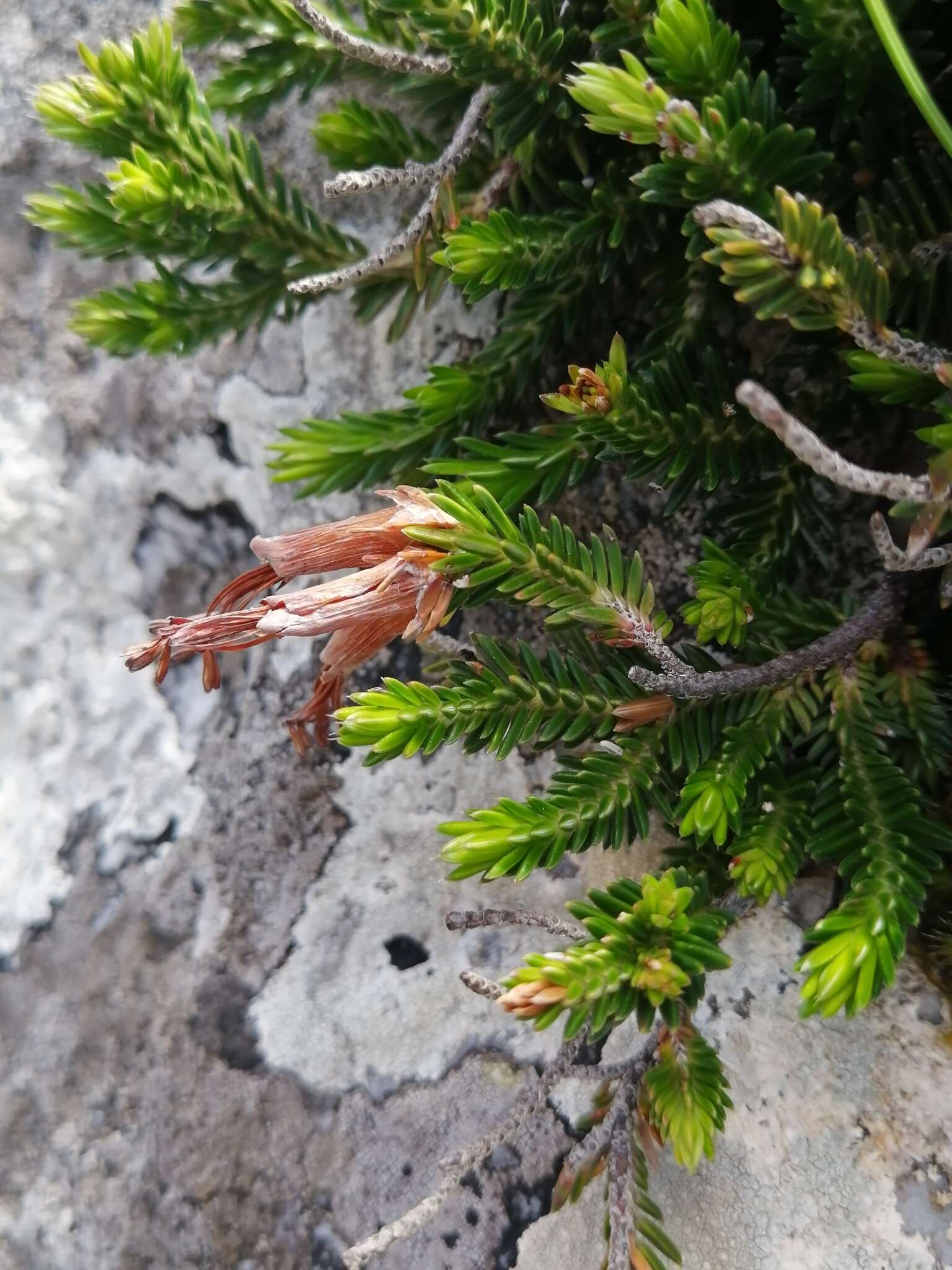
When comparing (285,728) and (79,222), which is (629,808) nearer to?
(285,728)

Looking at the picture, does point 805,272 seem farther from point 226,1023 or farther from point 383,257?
point 226,1023

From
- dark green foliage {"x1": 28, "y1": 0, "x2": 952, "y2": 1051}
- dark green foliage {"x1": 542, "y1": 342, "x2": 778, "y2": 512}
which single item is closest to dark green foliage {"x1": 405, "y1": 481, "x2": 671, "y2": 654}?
dark green foliage {"x1": 28, "y1": 0, "x2": 952, "y2": 1051}

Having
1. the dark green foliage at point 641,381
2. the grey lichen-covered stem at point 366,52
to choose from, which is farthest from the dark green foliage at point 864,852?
the grey lichen-covered stem at point 366,52

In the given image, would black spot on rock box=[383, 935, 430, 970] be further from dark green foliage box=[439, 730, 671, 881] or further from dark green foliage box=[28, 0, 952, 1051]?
dark green foliage box=[439, 730, 671, 881]

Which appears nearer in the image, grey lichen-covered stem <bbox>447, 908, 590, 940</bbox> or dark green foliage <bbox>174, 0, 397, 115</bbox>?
grey lichen-covered stem <bbox>447, 908, 590, 940</bbox>

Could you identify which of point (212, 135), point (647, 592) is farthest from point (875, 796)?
point (212, 135)

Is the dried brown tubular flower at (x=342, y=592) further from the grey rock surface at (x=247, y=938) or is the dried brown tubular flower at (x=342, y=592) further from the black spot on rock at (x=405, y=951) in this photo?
the black spot on rock at (x=405, y=951)
